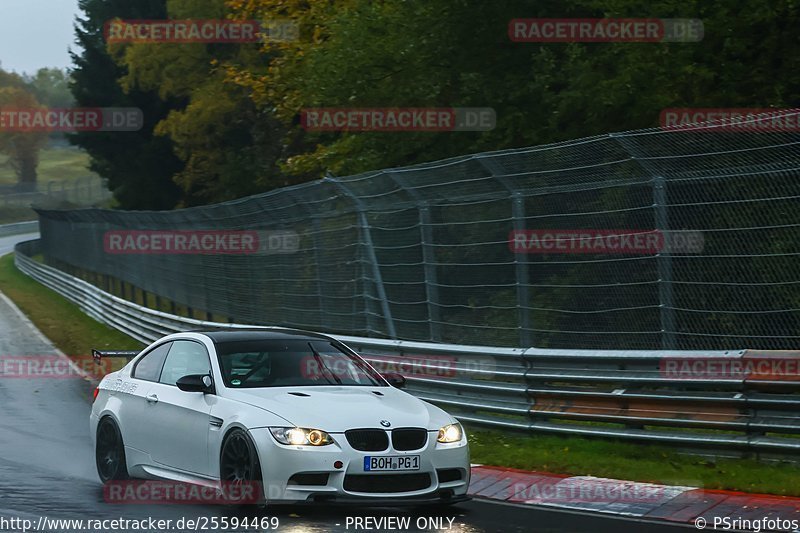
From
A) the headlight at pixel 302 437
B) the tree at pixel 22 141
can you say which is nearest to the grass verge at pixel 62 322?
the headlight at pixel 302 437

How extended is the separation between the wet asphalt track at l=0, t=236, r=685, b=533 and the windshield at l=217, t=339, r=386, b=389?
3.39 ft

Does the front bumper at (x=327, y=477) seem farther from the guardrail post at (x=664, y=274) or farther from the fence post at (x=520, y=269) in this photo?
the fence post at (x=520, y=269)

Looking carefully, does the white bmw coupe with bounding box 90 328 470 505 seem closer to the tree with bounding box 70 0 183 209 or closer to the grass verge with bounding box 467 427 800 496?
the grass verge with bounding box 467 427 800 496

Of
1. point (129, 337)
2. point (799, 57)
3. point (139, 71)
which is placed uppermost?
point (139, 71)

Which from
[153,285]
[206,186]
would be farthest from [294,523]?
[206,186]

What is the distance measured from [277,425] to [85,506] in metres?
1.81

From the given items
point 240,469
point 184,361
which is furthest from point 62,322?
point 240,469

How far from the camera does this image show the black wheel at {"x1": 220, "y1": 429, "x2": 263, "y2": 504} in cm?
891

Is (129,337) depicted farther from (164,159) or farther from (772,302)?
(164,159)

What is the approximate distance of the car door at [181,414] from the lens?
380 inches

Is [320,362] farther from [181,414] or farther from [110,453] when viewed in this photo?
[110,453]

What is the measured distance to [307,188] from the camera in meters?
18.5

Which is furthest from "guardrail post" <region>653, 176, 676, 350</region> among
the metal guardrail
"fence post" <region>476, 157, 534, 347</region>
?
the metal guardrail

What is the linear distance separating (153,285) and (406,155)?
7.65 metres
